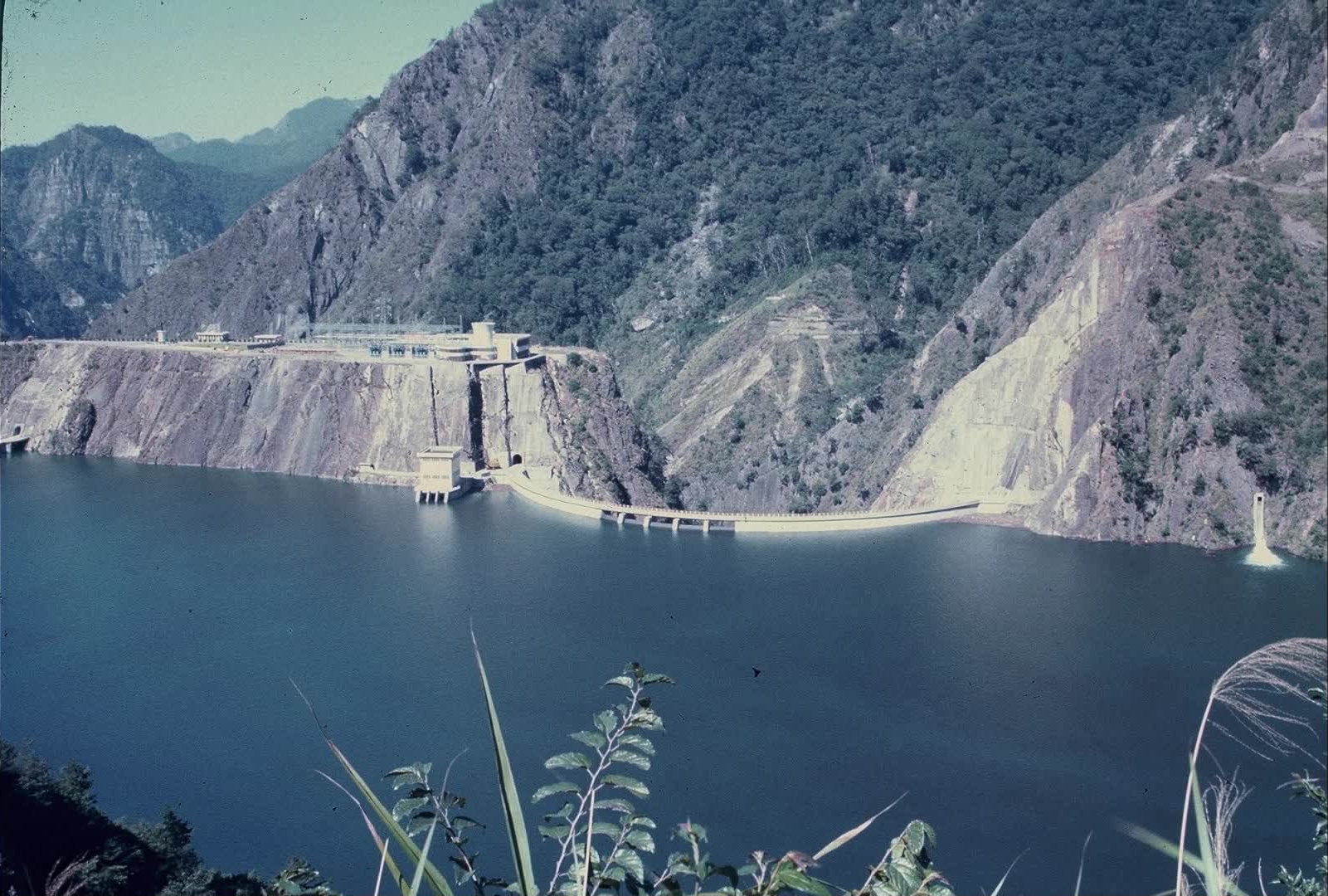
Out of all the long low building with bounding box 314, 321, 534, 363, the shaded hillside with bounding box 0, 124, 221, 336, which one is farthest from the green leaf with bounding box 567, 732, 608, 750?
the shaded hillside with bounding box 0, 124, 221, 336

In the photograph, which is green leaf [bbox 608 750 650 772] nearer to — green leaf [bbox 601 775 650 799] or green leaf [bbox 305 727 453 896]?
green leaf [bbox 601 775 650 799]

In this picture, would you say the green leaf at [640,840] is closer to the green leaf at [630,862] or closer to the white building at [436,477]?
the green leaf at [630,862]

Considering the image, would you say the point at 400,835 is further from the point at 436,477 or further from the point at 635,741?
the point at 436,477

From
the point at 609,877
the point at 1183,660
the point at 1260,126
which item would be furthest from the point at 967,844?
the point at 1260,126

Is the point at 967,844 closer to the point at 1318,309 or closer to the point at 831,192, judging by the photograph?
the point at 1318,309

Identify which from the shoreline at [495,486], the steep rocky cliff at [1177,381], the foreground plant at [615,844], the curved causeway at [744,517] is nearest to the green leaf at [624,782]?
the foreground plant at [615,844]

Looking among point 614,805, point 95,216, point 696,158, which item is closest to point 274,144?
point 95,216
